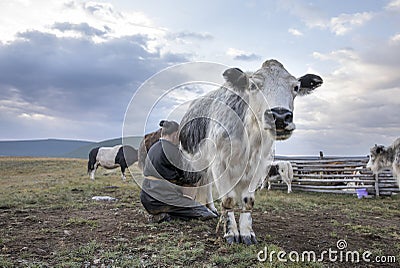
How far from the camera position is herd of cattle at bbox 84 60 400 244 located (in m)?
4.12

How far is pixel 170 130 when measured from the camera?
6145mm

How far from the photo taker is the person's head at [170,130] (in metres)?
6.12

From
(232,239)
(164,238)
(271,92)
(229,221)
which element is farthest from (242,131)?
(164,238)

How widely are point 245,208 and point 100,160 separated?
1444 cm

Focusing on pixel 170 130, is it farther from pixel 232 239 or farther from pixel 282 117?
pixel 282 117

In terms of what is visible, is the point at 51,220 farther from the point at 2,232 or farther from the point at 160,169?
the point at 160,169

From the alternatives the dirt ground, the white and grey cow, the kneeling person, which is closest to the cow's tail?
the dirt ground

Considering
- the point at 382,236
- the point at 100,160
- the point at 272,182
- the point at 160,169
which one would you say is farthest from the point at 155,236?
the point at 100,160

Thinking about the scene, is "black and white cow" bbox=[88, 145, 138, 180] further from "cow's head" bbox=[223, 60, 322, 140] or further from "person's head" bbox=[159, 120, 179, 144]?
"cow's head" bbox=[223, 60, 322, 140]

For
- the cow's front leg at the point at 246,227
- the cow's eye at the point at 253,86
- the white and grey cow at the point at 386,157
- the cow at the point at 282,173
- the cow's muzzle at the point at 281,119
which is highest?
the cow's eye at the point at 253,86

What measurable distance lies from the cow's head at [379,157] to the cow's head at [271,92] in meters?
6.61

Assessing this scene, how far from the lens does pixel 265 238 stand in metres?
5.01

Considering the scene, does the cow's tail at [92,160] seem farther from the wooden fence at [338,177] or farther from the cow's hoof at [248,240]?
the cow's hoof at [248,240]

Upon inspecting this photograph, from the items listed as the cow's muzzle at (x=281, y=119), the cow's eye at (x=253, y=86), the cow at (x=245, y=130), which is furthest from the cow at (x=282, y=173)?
the cow's muzzle at (x=281, y=119)
